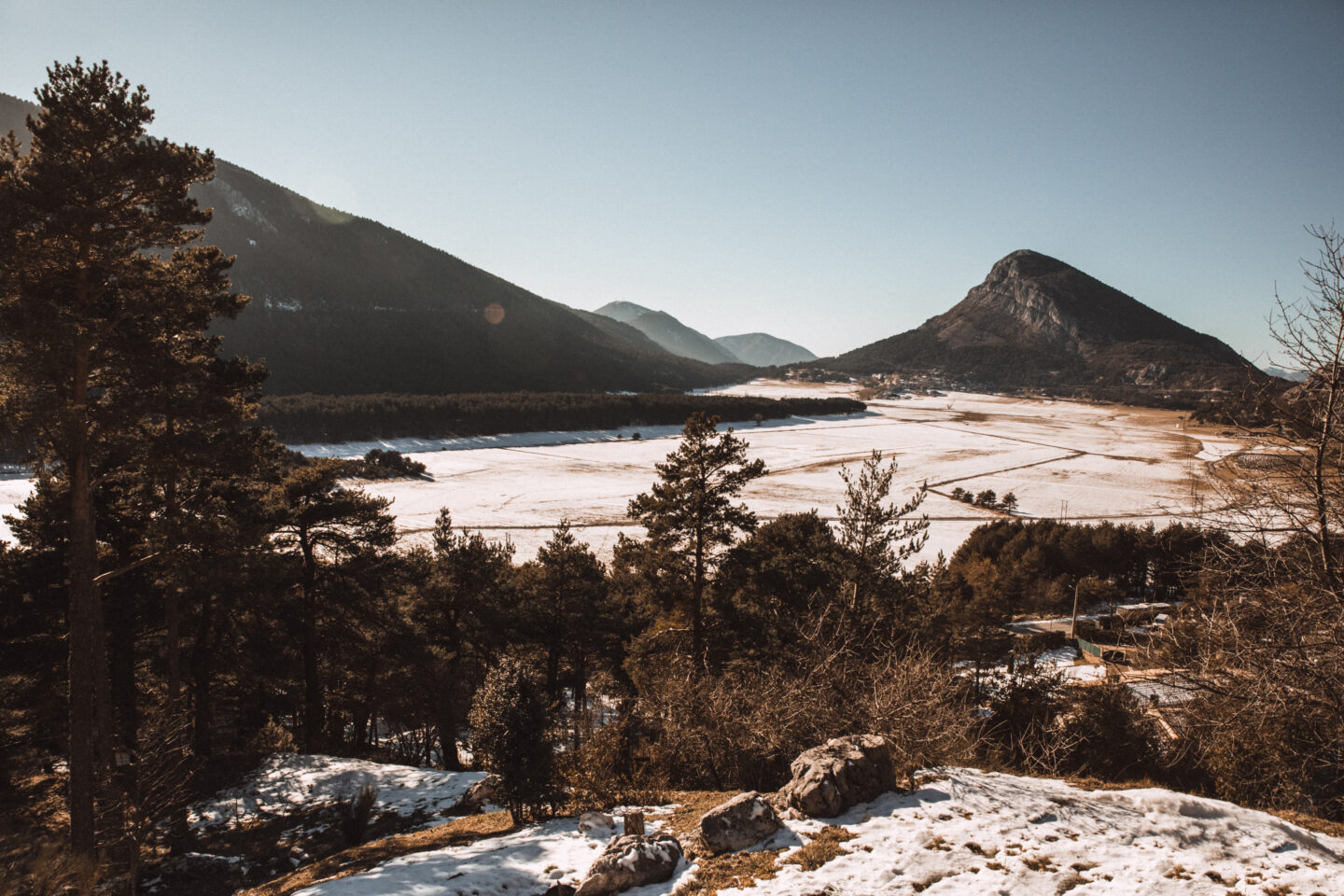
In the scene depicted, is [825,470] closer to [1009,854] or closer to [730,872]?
[1009,854]

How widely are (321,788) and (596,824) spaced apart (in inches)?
341

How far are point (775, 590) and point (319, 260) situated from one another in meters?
220

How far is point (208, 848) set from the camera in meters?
11.0

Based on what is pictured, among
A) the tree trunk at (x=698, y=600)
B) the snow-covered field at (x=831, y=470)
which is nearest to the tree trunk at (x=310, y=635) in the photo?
the tree trunk at (x=698, y=600)

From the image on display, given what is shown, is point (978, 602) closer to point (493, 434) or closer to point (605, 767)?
point (605, 767)

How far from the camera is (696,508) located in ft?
50.0

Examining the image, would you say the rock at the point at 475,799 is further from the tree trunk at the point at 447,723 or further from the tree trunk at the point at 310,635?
the tree trunk at the point at 310,635

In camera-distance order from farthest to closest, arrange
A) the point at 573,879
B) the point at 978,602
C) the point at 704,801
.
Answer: the point at 978,602
the point at 704,801
the point at 573,879

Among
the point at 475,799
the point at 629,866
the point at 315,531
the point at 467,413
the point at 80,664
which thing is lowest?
the point at 475,799

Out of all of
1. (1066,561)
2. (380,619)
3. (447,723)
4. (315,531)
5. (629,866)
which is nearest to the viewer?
(629,866)

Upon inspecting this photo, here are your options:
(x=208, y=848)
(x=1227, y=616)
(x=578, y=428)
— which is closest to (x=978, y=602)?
(x=1227, y=616)

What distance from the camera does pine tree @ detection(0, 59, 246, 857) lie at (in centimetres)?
733

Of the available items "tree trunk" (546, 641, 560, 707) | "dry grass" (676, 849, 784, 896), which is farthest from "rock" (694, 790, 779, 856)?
"tree trunk" (546, 641, 560, 707)

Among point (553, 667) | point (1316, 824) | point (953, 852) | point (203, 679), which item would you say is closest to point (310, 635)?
point (203, 679)
